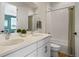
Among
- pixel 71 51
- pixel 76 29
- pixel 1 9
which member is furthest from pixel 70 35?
pixel 1 9

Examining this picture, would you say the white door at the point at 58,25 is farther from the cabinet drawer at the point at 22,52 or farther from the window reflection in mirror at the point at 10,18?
the cabinet drawer at the point at 22,52

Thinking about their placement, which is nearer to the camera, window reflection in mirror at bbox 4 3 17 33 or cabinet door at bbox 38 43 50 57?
window reflection in mirror at bbox 4 3 17 33

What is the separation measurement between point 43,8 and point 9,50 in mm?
1991

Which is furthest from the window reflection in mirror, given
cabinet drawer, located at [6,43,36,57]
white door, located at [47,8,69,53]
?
white door, located at [47,8,69,53]

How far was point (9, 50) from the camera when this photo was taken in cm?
114

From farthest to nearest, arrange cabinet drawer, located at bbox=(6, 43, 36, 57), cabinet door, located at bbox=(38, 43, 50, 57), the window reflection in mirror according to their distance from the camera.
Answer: cabinet door, located at bbox=(38, 43, 50, 57), the window reflection in mirror, cabinet drawer, located at bbox=(6, 43, 36, 57)

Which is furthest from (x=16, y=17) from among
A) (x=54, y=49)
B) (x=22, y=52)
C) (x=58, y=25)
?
(x=54, y=49)

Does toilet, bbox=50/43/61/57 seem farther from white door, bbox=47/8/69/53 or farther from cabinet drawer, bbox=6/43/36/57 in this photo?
cabinet drawer, bbox=6/43/36/57

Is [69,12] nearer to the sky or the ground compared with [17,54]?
nearer to the sky

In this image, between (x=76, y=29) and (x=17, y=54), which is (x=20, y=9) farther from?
(x=76, y=29)

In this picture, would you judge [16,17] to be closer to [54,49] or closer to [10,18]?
[10,18]

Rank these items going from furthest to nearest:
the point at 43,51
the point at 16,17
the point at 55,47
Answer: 1. the point at 55,47
2. the point at 43,51
3. the point at 16,17

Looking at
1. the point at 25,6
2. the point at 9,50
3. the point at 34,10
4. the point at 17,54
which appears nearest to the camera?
the point at 9,50

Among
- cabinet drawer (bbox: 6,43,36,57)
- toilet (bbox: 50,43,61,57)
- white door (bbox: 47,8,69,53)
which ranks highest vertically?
white door (bbox: 47,8,69,53)
